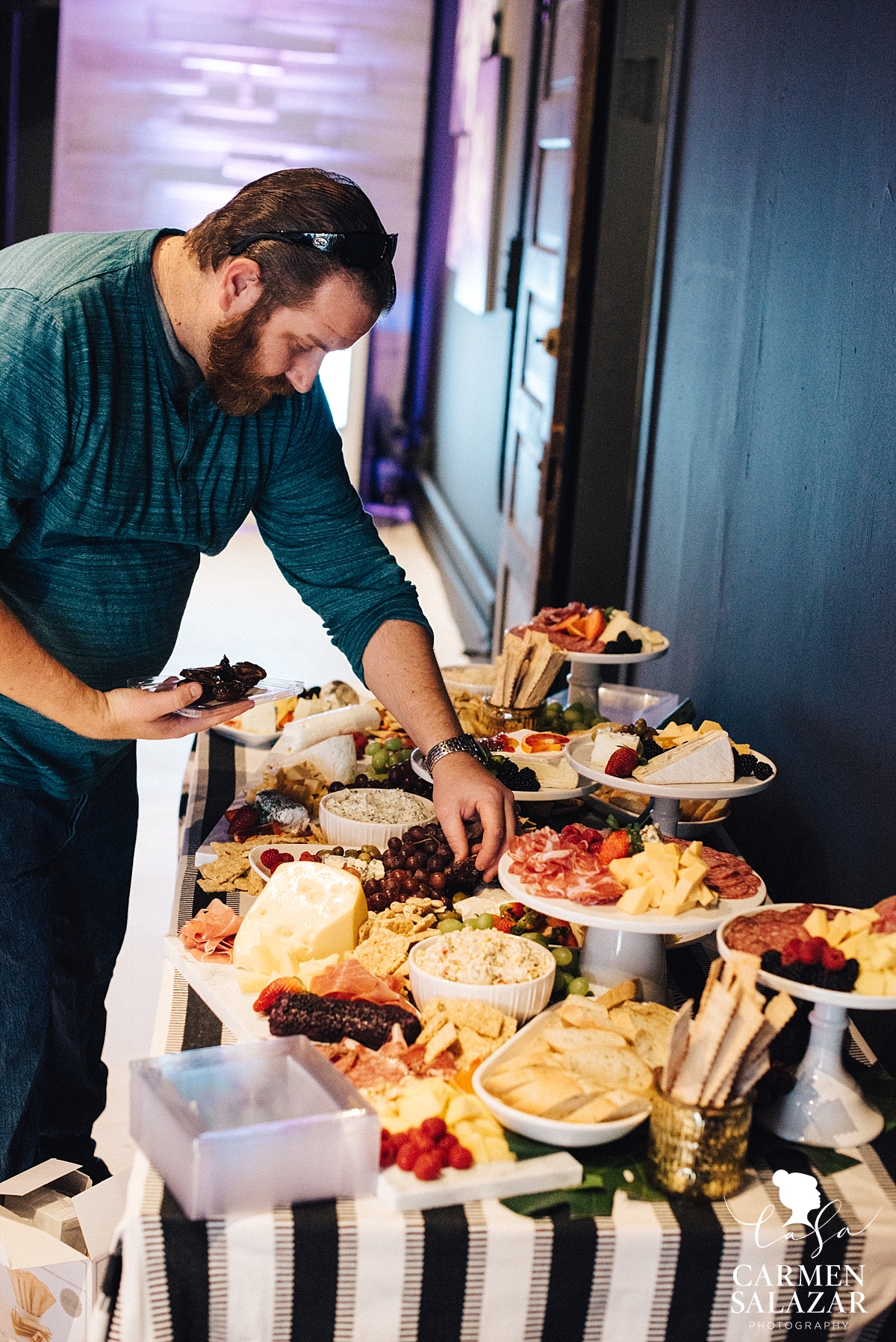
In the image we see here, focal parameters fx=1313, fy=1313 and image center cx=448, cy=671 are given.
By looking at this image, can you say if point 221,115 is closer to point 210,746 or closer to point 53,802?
point 210,746

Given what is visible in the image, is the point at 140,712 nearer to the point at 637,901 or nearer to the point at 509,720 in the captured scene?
the point at 637,901

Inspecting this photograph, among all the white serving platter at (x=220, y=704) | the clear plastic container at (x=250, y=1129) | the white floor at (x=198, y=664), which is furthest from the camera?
the white floor at (x=198, y=664)

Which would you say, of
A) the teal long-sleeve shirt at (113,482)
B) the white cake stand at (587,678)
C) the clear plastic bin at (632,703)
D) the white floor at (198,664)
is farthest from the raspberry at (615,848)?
the clear plastic bin at (632,703)

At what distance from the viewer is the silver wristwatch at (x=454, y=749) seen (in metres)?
1.91

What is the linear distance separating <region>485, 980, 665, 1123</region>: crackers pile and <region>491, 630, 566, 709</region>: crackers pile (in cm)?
93

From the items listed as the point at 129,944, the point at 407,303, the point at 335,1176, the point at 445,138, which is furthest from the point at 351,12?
the point at 335,1176

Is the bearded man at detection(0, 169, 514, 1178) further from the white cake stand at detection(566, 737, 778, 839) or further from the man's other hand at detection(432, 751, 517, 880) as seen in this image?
the white cake stand at detection(566, 737, 778, 839)

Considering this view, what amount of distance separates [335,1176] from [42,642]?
94cm

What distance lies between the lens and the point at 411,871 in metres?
1.83

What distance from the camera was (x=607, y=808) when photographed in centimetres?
224

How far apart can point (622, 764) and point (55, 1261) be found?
96 cm

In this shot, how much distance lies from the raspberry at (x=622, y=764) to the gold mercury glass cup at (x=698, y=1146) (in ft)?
2.19

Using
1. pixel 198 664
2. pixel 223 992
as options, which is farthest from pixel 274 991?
pixel 198 664

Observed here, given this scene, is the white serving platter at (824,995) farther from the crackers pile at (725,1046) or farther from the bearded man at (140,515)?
the bearded man at (140,515)
